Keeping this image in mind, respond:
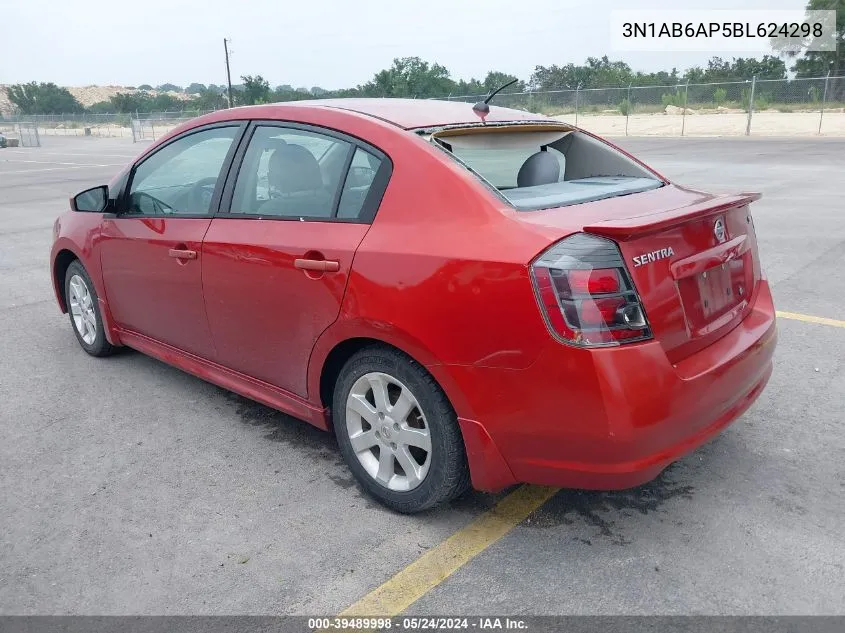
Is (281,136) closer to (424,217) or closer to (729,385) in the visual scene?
(424,217)

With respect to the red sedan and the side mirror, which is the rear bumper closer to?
the red sedan

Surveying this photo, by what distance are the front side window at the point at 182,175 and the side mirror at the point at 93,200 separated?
194 millimetres

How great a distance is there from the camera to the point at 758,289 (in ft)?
10.5

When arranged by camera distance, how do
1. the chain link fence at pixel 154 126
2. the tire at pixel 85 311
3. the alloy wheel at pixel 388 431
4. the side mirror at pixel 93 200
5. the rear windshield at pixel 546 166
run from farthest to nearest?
1. the chain link fence at pixel 154 126
2. the tire at pixel 85 311
3. the side mirror at pixel 93 200
4. the rear windshield at pixel 546 166
5. the alloy wheel at pixel 388 431

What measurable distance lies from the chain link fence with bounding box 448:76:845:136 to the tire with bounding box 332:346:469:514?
28.5m

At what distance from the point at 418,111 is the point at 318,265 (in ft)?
2.93

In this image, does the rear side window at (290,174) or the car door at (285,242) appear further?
the rear side window at (290,174)

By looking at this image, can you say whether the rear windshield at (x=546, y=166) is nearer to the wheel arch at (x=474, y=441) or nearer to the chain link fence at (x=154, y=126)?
the wheel arch at (x=474, y=441)

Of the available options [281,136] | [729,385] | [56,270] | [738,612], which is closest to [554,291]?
[729,385]

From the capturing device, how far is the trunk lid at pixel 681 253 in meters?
2.44

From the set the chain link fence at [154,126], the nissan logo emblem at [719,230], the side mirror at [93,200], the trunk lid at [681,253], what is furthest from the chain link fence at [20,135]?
the nissan logo emblem at [719,230]

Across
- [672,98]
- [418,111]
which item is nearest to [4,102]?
[672,98]

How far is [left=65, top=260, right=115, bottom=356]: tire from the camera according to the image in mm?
4741

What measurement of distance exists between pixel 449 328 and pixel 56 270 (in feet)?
12.0
